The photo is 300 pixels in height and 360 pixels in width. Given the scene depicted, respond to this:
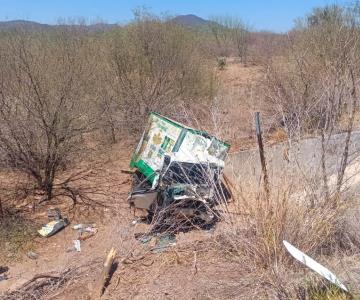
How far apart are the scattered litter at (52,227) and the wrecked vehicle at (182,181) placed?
3.66 ft

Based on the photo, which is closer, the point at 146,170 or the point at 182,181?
the point at 182,181

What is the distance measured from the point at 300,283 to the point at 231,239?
0.98 meters

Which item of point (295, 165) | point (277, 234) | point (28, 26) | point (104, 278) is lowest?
point (104, 278)

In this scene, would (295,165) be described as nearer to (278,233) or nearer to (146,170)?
(278,233)

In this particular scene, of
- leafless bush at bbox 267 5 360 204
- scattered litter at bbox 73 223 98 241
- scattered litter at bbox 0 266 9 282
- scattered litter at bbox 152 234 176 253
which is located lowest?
scattered litter at bbox 0 266 9 282

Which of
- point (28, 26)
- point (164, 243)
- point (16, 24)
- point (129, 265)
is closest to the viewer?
point (129, 265)

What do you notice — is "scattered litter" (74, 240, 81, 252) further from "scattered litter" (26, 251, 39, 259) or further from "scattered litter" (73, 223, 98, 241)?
"scattered litter" (26, 251, 39, 259)

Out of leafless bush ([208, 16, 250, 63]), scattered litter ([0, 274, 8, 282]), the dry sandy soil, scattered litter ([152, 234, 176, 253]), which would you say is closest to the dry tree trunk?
the dry sandy soil

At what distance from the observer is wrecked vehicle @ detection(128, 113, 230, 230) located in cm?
614

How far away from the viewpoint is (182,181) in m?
6.68

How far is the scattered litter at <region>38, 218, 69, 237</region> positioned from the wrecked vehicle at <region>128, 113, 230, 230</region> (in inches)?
44.0

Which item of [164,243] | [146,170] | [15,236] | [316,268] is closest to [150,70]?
[146,170]

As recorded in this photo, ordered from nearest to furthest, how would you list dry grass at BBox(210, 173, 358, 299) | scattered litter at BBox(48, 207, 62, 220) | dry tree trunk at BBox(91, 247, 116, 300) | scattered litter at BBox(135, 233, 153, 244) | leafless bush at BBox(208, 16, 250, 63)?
dry grass at BBox(210, 173, 358, 299)
dry tree trunk at BBox(91, 247, 116, 300)
scattered litter at BBox(135, 233, 153, 244)
scattered litter at BBox(48, 207, 62, 220)
leafless bush at BBox(208, 16, 250, 63)

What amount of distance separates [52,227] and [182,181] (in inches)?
80.3
